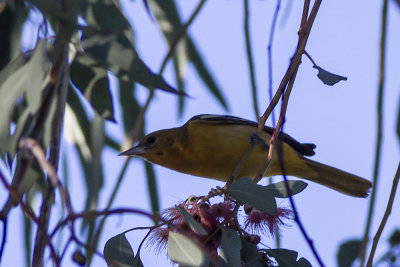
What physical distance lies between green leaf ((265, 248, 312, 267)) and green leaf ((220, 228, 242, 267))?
15 centimetres

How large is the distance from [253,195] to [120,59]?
0.55 m

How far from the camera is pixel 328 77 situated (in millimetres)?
2135

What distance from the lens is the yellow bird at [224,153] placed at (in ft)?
12.1

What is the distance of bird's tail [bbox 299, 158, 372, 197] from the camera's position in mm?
4004

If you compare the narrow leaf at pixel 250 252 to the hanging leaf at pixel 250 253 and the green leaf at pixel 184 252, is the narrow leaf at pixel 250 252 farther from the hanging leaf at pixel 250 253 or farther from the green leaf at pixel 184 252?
the green leaf at pixel 184 252

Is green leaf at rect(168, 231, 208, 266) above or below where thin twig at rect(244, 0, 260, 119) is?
below

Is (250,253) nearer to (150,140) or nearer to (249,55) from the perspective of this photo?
(249,55)

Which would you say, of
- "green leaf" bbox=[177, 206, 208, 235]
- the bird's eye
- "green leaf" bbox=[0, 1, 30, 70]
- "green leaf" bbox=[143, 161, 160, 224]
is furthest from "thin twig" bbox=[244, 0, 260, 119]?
the bird's eye

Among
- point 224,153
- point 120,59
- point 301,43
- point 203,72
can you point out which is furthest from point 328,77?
point 203,72

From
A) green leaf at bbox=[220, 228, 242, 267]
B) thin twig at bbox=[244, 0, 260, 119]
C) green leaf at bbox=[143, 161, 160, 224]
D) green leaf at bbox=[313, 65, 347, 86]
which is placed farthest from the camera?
green leaf at bbox=[143, 161, 160, 224]

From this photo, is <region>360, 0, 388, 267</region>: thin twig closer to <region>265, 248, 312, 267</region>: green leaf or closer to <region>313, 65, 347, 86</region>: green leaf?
<region>313, 65, 347, 86</region>: green leaf

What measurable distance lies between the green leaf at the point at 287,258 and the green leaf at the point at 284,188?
0.17 metres

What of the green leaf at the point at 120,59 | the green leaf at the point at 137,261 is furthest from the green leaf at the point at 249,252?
the green leaf at the point at 120,59

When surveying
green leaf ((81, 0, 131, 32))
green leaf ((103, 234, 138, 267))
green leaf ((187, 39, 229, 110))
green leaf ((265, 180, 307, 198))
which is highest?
green leaf ((187, 39, 229, 110))
